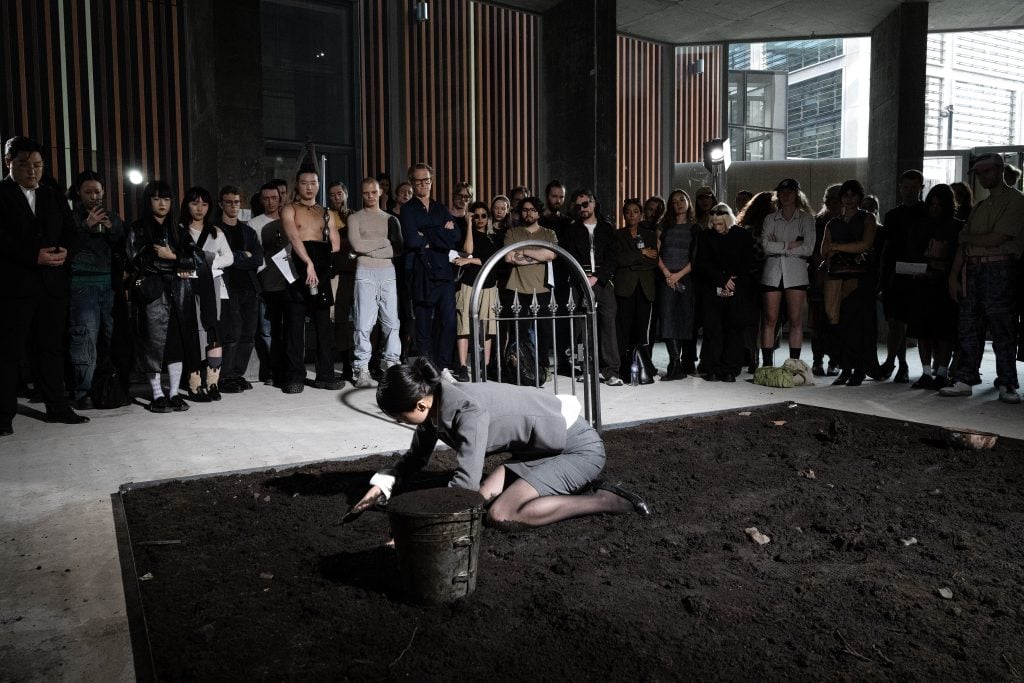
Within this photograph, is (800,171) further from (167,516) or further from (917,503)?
(167,516)

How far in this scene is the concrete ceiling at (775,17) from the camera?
10727 millimetres

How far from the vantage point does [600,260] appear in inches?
290

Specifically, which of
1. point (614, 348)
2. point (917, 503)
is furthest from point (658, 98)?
point (917, 503)

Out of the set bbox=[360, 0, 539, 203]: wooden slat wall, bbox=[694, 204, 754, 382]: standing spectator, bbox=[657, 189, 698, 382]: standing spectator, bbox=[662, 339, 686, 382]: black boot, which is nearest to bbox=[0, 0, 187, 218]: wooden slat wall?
bbox=[360, 0, 539, 203]: wooden slat wall

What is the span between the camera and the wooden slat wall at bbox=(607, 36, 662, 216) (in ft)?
41.7

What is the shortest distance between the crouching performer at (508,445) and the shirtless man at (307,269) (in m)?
3.79

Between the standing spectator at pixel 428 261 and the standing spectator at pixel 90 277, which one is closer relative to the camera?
the standing spectator at pixel 90 277

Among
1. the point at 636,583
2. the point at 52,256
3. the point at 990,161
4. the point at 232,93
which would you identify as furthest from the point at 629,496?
the point at 232,93

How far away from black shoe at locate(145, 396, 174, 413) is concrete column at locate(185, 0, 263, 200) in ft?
9.00

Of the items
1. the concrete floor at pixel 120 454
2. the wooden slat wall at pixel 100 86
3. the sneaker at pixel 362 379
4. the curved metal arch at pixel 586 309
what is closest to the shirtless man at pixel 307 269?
the sneaker at pixel 362 379

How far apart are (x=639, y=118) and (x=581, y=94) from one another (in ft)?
10.9

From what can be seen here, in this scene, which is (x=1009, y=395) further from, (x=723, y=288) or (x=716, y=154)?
(x=716, y=154)

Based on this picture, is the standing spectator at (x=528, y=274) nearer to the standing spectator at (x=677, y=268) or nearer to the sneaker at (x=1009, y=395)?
the standing spectator at (x=677, y=268)

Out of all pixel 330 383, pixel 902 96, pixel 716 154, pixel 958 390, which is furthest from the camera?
pixel 902 96
